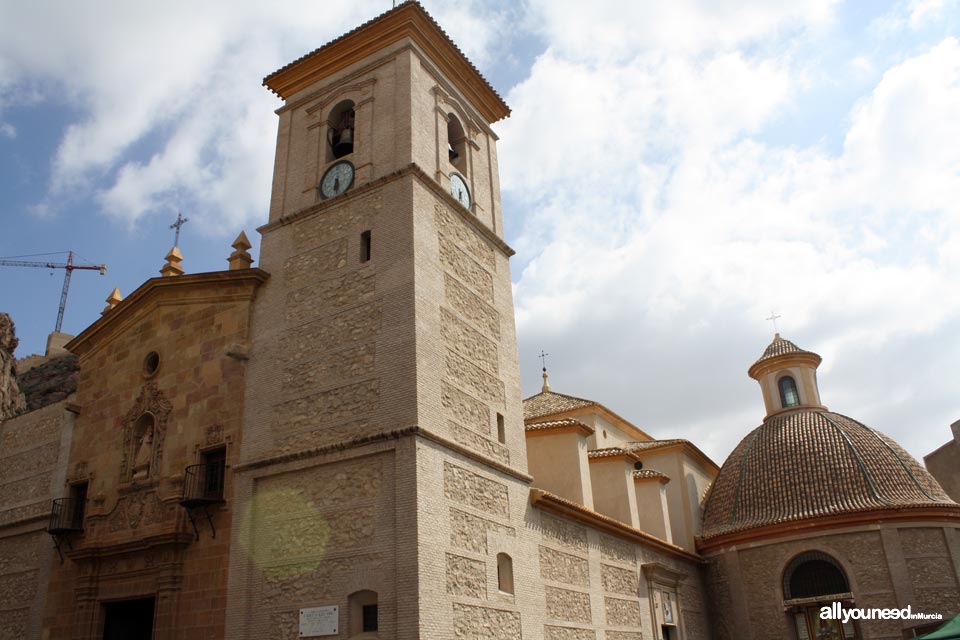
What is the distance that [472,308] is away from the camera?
49.8 ft

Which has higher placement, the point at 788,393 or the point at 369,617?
the point at 788,393

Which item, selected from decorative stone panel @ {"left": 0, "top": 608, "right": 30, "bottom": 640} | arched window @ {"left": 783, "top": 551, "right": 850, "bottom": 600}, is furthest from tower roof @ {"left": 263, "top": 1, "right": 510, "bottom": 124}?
arched window @ {"left": 783, "top": 551, "right": 850, "bottom": 600}

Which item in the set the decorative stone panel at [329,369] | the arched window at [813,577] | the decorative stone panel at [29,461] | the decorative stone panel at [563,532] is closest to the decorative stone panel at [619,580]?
the decorative stone panel at [563,532]

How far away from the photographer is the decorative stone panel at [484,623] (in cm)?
1173

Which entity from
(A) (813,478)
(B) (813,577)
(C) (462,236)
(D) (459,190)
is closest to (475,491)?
(C) (462,236)

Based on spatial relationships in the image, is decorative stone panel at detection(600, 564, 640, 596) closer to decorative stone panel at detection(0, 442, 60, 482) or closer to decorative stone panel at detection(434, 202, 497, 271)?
decorative stone panel at detection(434, 202, 497, 271)

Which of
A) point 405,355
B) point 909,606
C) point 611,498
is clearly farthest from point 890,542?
point 405,355

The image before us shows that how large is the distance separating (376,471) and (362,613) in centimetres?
207

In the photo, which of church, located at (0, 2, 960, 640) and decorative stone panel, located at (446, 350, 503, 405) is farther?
decorative stone panel, located at (446, 350, 503, 405)

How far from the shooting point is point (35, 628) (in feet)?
50.3

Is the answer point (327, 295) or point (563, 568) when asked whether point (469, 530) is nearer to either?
point (563, 568)

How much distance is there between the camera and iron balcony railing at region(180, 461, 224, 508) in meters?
13.9

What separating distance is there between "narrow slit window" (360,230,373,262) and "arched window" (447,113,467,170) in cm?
360

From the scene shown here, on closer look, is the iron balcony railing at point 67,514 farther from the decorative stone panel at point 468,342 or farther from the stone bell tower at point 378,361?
the decorative stone panel at point 468,342
